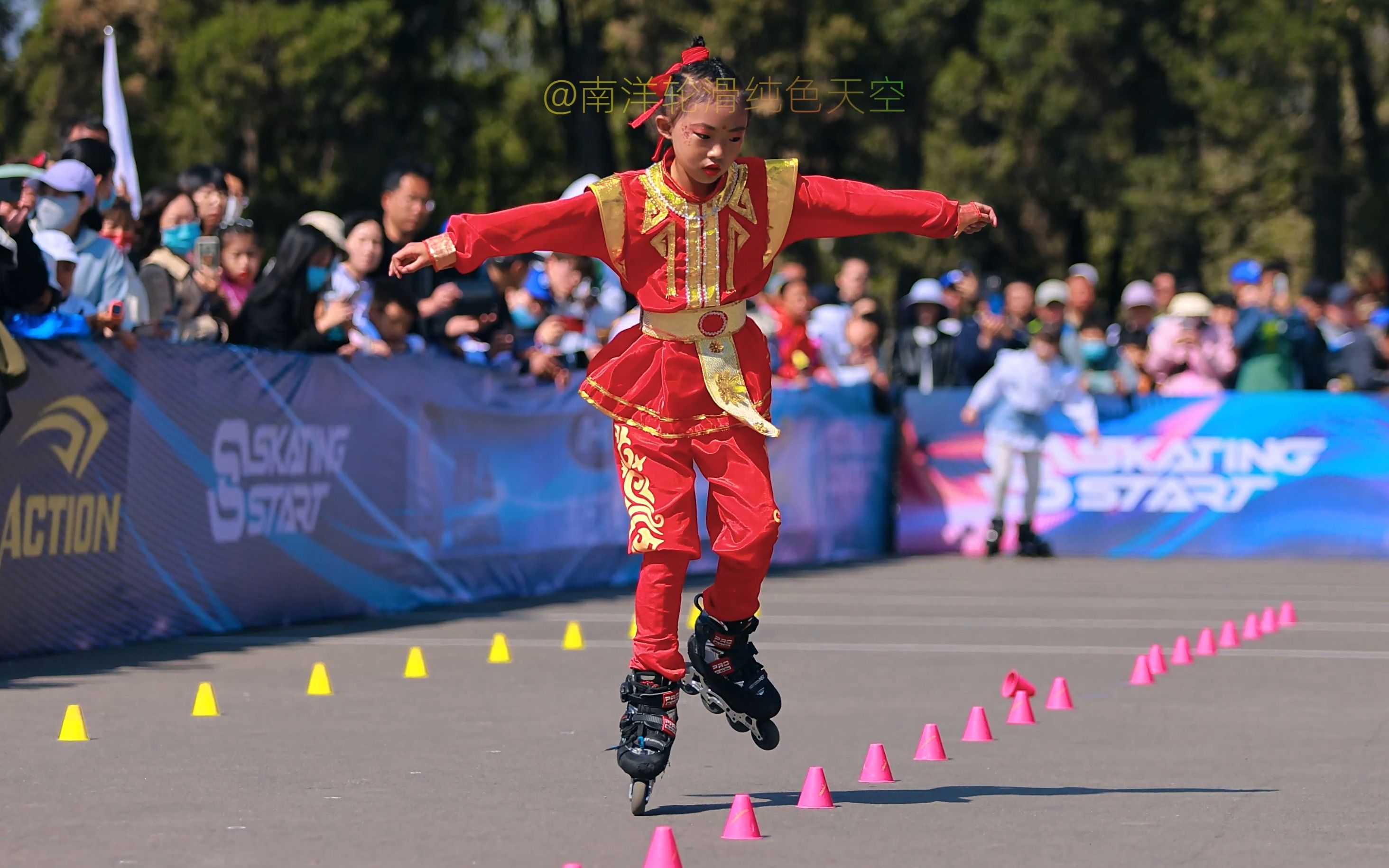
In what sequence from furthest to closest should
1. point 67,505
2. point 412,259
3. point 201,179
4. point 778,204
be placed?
point 201,179, point 67,505, point 778,204, point 412,259

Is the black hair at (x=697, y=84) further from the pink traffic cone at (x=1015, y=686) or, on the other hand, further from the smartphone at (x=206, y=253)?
the smartphone at (x=206, y=253)

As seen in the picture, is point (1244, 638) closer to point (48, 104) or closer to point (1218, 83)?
point (1218, 83)

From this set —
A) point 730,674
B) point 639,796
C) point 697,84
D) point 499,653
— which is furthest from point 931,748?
point 499,653

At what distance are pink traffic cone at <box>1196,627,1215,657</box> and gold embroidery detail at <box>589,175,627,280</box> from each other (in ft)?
17.6

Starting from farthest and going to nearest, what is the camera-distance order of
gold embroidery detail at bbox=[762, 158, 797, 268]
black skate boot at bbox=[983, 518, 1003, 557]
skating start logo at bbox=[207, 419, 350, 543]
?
black skate boot at bbox=[983, 518, 1003, 557] < skating start logo at bbox=[207, 419, 350, 543] < gold embroidery detail at bbox=[762, 158, 797, 268]

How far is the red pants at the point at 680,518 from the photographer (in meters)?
6.91

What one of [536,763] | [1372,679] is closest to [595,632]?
[1372,679]

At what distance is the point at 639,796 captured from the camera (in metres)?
6.52

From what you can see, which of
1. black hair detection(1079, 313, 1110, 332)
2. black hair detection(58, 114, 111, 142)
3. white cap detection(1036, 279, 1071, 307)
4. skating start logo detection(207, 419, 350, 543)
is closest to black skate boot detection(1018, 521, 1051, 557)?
white cap detection(1036, 279, 1071, 307)

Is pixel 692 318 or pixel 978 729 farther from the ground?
pixel 692 318

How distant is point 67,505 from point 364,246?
325cm

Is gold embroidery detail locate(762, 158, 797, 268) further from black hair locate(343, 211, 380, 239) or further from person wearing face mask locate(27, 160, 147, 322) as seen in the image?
black hair locate(343, 211, 380, 239)

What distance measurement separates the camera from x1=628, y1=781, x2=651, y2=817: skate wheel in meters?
6.52

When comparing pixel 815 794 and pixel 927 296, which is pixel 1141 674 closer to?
pixel 815 794
